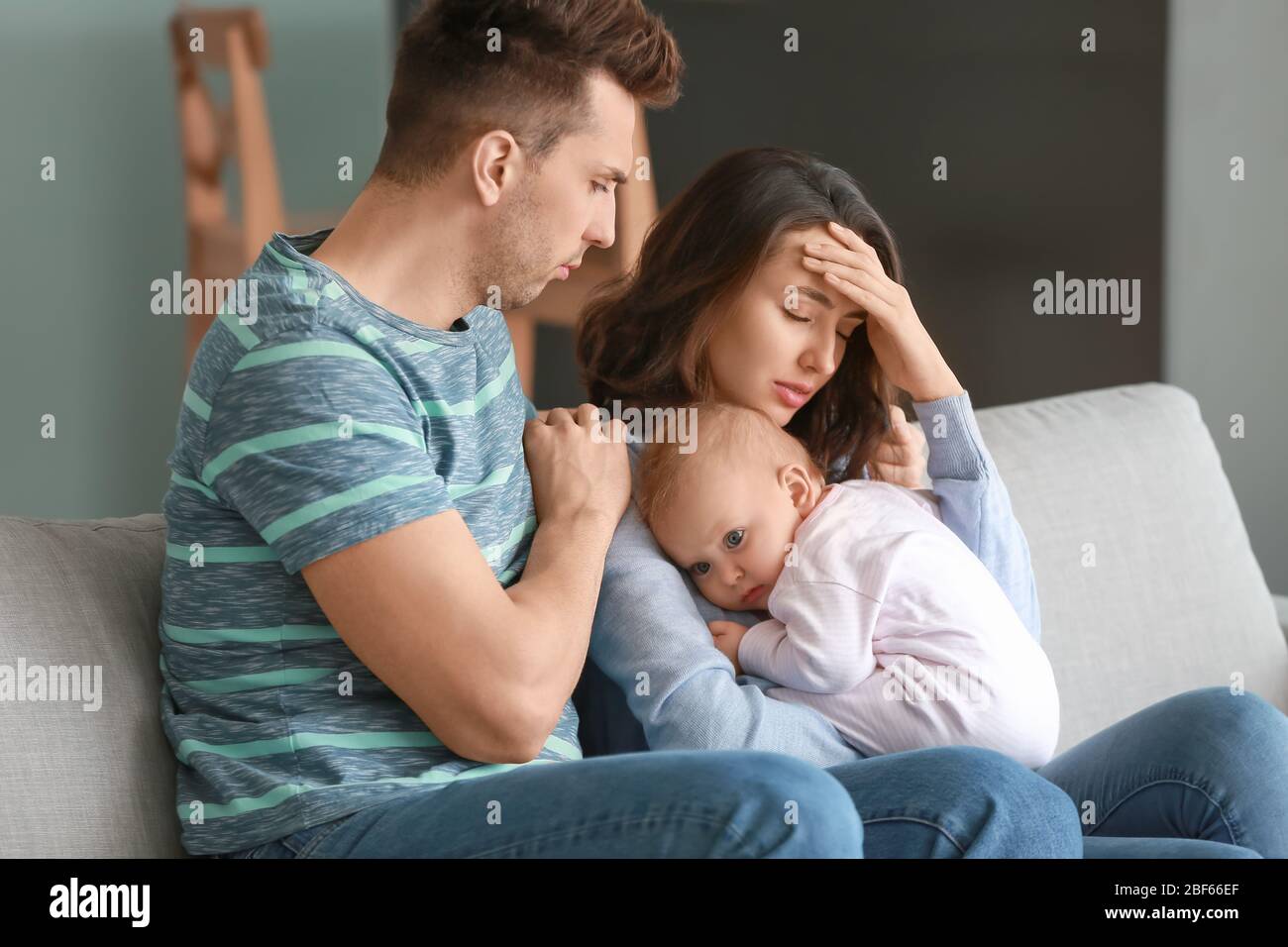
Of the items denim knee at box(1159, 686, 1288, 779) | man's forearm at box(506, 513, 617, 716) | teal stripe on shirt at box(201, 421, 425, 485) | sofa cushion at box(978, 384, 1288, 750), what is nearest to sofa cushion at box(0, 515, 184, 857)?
teal stripe on shirt at box(201, 421, 425, 485)

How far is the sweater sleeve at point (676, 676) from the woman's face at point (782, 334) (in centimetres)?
23

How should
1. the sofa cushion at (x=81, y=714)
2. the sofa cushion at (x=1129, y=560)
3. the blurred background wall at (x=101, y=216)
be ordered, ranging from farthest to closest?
the blurred background wall at (x=101, y=216)
the sofa cushion at (x=1129, y=560)
the sofa cushion at (x=81, y=714)

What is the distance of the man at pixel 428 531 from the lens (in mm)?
1062

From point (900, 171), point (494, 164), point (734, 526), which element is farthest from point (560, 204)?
point (900, 171)

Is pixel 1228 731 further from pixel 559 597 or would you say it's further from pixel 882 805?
pixel 559 597

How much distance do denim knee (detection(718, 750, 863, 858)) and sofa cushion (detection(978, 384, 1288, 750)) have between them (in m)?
0.87

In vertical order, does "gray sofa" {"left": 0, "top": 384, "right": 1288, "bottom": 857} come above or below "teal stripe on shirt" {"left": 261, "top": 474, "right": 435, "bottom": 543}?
below

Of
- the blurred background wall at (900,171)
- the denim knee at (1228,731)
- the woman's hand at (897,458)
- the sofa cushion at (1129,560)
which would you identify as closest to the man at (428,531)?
the woman's hand at (897,458)

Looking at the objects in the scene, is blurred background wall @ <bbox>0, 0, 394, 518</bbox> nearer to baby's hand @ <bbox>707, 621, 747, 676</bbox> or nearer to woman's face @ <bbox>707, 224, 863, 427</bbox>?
woman's face @ <bbox>707, 224, 863, 427</bbox>

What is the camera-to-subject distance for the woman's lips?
1537mm

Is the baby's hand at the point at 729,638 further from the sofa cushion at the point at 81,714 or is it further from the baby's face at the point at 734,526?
the sofa cushion at the point at 81,714
